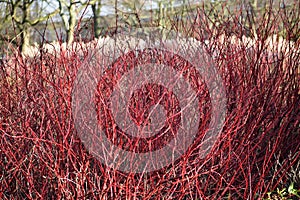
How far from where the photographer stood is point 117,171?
2480 mm

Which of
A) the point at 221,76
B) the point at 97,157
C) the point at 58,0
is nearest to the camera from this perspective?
the point at 97,157

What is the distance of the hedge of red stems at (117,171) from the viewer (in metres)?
2.46

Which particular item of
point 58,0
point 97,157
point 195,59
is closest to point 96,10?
point 58,0

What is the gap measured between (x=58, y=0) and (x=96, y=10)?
3303 mm

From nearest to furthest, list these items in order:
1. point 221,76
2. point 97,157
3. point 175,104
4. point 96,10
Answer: point 97,157 → point 175,104 → point 221,76 → point 96,10

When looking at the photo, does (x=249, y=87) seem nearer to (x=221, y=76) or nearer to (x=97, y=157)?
(x=221, y=76)

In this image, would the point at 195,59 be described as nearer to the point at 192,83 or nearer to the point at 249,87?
the point at 192,83

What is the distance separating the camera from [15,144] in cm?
298

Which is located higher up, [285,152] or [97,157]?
[97,157]

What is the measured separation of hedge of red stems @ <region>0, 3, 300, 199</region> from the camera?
8.09ft

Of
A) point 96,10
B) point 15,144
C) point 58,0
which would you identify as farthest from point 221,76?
point 96,10

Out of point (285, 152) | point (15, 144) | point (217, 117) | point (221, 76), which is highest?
point (221, 76)

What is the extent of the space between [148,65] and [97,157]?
1.05m

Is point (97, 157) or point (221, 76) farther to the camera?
→ point (221, 76)
